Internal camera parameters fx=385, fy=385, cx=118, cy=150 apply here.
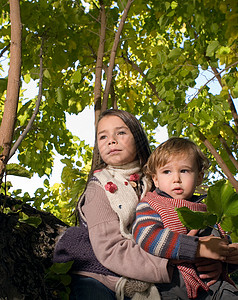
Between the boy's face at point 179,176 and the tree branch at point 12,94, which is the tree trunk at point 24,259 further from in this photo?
the boy's face at point 179,176

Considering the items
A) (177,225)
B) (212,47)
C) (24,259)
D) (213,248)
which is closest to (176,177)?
(177,225)

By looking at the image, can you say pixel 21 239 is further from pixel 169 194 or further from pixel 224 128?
pixel 224 128

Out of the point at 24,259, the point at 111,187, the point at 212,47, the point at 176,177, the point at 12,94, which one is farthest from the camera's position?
the point at 212,47

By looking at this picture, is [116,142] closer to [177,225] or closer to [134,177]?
[134,177]

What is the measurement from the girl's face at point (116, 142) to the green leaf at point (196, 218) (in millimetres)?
875

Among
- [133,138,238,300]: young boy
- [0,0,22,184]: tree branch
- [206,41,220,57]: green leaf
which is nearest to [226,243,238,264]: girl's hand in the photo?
[133,138,238,300]: young boy

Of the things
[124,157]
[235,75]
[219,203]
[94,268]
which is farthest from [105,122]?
[235,75]

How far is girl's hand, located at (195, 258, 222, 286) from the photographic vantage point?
5.39ft

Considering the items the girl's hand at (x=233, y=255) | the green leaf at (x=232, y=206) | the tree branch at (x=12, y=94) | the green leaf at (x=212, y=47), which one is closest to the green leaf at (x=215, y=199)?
the green leaf at (x=232, y=206)

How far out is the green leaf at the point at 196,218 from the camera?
117 centimetres

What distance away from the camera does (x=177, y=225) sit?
1672 mm

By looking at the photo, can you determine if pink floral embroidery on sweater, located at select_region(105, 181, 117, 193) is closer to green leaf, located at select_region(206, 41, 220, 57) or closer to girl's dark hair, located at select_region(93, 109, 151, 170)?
girl's dark hair, located at select_region(93, 109, 151, 170)

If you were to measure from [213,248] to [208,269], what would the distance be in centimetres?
12

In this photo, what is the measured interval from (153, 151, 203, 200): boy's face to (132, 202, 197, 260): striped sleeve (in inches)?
6.6
